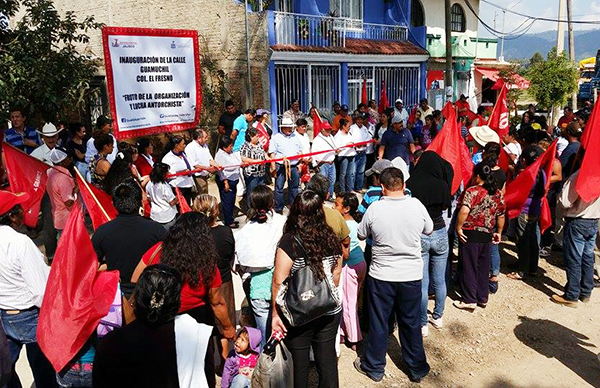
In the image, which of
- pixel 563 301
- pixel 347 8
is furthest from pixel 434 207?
pixel 347 8

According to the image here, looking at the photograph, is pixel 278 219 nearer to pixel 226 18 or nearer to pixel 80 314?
pixel 80 314

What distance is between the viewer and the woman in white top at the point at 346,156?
30.9 ft

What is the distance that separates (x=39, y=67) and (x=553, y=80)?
15699mm

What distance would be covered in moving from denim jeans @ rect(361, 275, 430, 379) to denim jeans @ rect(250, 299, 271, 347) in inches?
34.1

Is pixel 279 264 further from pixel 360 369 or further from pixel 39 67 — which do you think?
pixel 39 67

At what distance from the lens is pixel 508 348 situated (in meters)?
4.79

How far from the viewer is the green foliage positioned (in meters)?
16.5

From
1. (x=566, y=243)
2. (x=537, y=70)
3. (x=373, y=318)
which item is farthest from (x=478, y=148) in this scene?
(x=537, y=70)

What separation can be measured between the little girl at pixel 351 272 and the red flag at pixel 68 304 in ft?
7.14

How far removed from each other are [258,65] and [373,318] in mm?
9784

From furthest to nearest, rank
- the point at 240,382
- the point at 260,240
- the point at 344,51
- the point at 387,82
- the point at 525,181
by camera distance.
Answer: the point at 387,82
the point at 344,51
the point at 525,181
the point at 260,240
the point at 240,382

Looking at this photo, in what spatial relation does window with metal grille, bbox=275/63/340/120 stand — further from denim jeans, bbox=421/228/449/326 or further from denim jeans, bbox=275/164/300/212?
denim jeans, bbox=421/228/449/326

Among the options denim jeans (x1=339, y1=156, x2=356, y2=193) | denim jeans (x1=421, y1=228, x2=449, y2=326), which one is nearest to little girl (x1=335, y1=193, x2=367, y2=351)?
denim jeans (x1=421, y1=228, x2=449, y2=326)

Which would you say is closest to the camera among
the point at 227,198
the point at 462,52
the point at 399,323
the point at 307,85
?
the point at 399,323
